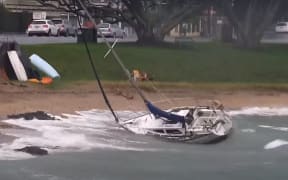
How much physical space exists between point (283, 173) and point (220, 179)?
42.3 inches

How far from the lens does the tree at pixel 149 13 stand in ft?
133

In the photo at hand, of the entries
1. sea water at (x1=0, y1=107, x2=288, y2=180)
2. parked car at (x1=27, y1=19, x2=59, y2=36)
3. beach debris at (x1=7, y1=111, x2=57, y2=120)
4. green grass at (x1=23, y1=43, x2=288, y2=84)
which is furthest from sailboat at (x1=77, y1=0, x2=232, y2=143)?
parked car at (x1=27, y1=19, x2=59, y2=36)

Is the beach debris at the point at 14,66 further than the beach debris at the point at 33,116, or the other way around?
the beach debris at the point at 14,66

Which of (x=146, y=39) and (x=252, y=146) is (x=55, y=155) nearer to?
(x=252, y=146)

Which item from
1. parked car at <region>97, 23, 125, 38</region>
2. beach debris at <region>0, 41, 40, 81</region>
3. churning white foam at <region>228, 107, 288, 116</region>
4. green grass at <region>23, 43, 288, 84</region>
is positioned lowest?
parked car at <region>97, 23, 125, 38</region>

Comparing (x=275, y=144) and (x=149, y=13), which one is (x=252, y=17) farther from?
(x=275, y=144)

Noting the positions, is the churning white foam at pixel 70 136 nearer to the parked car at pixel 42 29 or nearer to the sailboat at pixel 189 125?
the sailboat at pixel 189 125

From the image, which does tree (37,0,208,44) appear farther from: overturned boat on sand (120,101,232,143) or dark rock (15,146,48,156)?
dark rock (15,146,48,156)

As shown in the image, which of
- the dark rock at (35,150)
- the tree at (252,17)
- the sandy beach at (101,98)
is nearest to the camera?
the dark rock at (35,150)

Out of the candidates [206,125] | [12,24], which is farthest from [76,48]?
[12,24]

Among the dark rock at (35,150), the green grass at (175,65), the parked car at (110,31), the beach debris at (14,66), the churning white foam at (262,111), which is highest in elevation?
the dark rock at (35,150)

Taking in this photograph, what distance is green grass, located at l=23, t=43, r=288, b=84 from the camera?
27.6m

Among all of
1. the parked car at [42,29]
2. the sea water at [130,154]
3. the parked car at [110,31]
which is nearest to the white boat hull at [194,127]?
the sea water at [130,154]

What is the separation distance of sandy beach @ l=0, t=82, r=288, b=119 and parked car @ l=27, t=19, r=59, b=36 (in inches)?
1581
